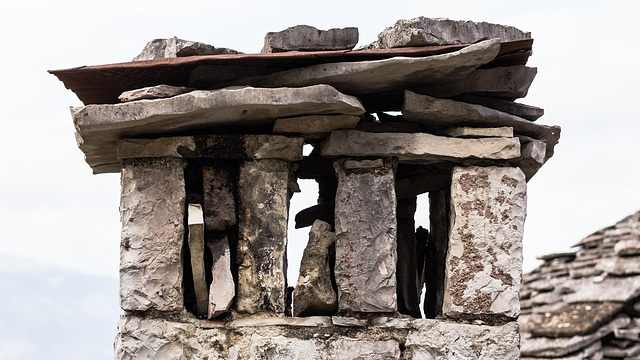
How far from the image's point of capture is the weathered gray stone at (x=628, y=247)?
9.30m

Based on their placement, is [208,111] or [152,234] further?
[152,234]

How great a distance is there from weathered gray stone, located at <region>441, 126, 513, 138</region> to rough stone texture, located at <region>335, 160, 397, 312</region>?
1.33 feet

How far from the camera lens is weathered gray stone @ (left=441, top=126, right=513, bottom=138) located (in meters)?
4.84

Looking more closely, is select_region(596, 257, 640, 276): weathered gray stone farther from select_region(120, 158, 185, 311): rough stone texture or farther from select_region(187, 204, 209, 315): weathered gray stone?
select_region(120, 158, 185, 311): rough stone texture

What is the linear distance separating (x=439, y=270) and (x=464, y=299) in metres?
0.65

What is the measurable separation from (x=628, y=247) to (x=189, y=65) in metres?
Answer: 6.04

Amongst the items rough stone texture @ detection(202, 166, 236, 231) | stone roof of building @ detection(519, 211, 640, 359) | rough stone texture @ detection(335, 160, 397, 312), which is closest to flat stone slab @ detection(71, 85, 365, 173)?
rough stone texture @ detection(202, 166, 236, 231)

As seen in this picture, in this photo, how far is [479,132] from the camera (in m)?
4.85

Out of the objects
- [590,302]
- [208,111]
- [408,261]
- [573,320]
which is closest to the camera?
[208,111]

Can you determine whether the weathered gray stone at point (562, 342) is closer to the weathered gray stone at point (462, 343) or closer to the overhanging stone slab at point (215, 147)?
the weathered gray stone at point (462, 343)

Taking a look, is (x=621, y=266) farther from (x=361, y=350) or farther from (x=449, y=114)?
(x=361, y=350)

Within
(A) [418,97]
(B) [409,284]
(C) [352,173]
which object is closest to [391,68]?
(A) [418,97]

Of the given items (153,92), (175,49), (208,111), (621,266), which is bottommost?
(621,266)

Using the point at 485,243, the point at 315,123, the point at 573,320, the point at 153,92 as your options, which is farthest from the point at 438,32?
the point at 573,320
